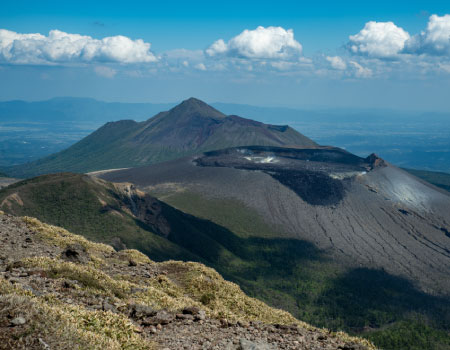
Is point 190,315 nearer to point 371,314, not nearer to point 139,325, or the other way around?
point 139,325

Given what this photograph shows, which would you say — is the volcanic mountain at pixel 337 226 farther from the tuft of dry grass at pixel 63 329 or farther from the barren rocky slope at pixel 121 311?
the tuft of dry grass at pixel 63 329

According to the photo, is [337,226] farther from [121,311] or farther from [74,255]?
[121,311]

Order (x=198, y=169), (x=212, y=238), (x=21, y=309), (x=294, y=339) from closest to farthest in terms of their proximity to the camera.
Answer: (x=21, y=309) → (x=294, y=339) → (x=212, y=238) → (x=198, y=169)

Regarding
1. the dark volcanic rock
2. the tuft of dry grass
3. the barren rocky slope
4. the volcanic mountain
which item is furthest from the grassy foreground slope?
the tuft of dry grass

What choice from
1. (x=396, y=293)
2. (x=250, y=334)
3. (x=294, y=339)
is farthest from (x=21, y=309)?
(x=396, y=293)

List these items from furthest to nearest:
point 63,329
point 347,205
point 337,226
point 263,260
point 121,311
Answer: point 347,205 < point 337,226 < point 263,260 < point 121,311 < point 63,329

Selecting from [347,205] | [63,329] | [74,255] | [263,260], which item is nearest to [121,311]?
[63,329]

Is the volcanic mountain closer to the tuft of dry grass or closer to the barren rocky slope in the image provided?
the barren rocky slope
